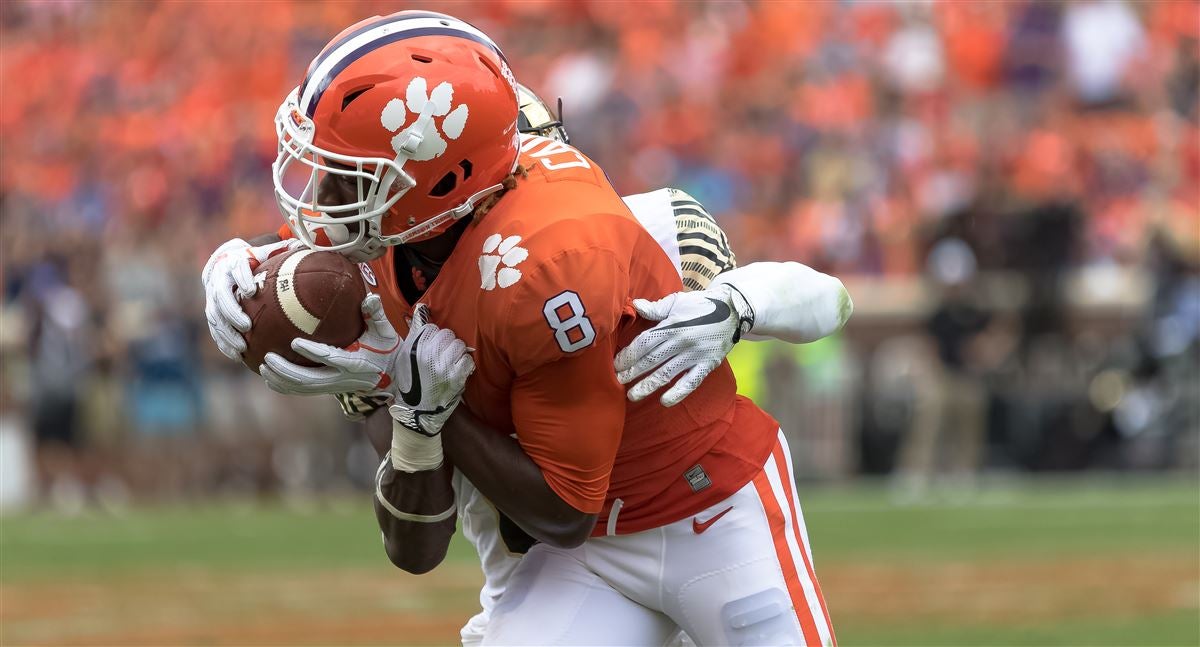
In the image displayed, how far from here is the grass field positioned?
7.18 m

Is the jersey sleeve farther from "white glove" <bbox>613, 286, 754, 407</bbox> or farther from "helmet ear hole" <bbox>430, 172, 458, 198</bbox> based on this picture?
"helmet ear hole" <bbox>430, 172, 458, 198</bbox>

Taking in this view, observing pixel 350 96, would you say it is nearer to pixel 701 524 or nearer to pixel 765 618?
pixel 701 524

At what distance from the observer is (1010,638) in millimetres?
6719

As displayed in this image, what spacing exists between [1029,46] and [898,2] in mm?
1361

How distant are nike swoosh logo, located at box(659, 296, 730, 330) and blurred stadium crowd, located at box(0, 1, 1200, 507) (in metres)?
8.99

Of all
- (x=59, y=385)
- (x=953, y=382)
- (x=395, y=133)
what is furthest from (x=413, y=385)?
(x=59, y=385)

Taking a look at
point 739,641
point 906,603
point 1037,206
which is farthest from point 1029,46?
point 739,641

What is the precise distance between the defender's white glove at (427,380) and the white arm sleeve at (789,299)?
0.56m

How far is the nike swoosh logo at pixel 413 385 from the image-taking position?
10.6 feet

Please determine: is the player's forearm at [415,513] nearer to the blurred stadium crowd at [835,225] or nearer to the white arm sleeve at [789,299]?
the white arm sleeve at [789,299]

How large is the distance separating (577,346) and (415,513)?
54cm

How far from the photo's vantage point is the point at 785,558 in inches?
138

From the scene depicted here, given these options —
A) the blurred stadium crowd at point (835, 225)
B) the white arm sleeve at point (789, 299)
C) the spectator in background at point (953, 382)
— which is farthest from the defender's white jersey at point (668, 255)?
the spectator in background at point (953, 382)

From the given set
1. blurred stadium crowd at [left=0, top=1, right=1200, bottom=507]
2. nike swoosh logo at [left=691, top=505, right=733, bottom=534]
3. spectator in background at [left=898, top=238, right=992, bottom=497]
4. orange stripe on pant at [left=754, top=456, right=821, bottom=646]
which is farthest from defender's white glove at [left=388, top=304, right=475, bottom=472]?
spectator in background at [left=898, top=238, right=992, bottom=497]
